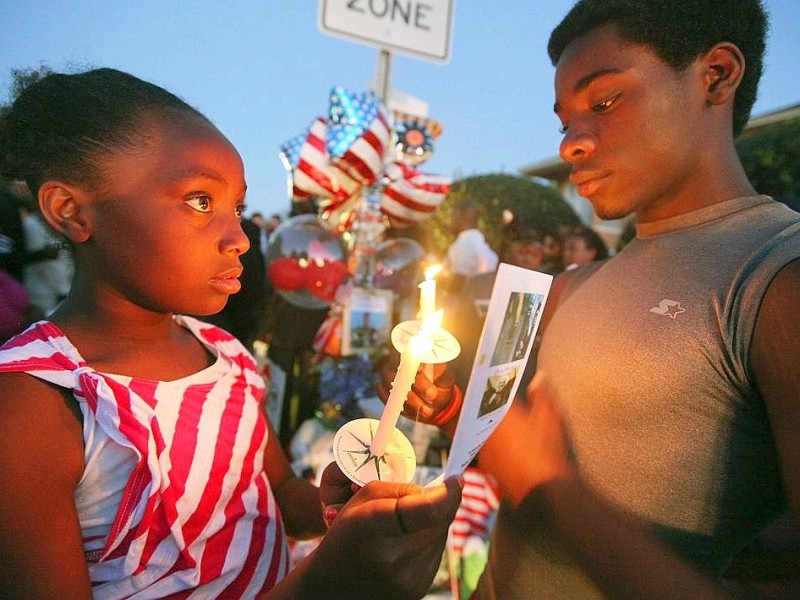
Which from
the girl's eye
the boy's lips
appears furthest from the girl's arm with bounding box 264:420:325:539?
the boy's lips

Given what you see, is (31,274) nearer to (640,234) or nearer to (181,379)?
(181,379)

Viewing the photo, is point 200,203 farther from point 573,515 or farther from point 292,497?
point 573,515

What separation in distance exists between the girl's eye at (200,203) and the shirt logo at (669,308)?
1.07 metres

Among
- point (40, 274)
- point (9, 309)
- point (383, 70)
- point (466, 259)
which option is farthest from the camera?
point (466, 259)

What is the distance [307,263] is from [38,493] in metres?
2.57

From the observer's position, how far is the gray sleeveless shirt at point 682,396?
995mm

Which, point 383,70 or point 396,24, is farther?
point 383,70

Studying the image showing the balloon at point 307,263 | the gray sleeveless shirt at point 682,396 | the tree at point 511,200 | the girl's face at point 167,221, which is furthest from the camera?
the tree at point 511,200

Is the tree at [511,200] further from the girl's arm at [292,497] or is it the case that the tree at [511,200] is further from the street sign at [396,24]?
the girl's arm at [292,497]

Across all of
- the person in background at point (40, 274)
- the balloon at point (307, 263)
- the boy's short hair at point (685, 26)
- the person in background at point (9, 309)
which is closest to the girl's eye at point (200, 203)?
the boy's short hair at point (685, 26)

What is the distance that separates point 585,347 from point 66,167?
1310 millimetres

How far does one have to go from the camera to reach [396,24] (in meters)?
2.76

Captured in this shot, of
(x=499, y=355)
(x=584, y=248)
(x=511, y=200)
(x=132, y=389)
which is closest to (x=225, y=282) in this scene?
(x=132, y=389)

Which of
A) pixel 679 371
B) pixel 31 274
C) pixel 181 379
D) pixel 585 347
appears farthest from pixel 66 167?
pixel 31 274
